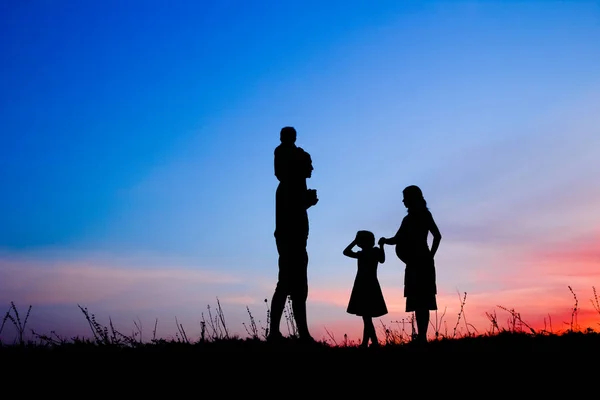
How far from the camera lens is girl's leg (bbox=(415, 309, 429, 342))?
8383 mm

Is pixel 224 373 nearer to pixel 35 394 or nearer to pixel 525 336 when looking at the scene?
pixel 35 394

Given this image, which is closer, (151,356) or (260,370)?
(260,370)

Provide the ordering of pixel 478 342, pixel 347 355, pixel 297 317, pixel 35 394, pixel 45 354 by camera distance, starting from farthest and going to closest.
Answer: pixel 478 342
pixel 297 317
pixel 45 354
pixel 347 355
pixel 35 394

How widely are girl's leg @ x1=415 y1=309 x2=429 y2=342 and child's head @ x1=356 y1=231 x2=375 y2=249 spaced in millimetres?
1488

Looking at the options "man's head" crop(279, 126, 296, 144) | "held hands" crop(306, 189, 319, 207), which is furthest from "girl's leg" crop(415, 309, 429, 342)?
"man's head" crop(279, 126, 296, 144)

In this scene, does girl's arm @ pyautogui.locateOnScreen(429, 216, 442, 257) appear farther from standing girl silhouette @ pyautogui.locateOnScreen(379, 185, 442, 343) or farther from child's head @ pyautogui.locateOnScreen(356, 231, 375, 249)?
child's head @ pyautogui.locateOnScreen(356, 231, 375, 249)

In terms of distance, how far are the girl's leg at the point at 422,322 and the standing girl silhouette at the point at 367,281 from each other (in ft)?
3.11

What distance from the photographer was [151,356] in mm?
6383

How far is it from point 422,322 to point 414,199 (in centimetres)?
191

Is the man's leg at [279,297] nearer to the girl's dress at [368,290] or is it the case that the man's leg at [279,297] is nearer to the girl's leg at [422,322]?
the girl's dress at [368,290]

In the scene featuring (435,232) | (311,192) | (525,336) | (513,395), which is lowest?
(513,395)

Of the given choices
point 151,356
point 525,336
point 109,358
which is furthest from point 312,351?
point 525,336

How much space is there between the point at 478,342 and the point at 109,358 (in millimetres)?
5486

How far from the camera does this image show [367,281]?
9.35m
